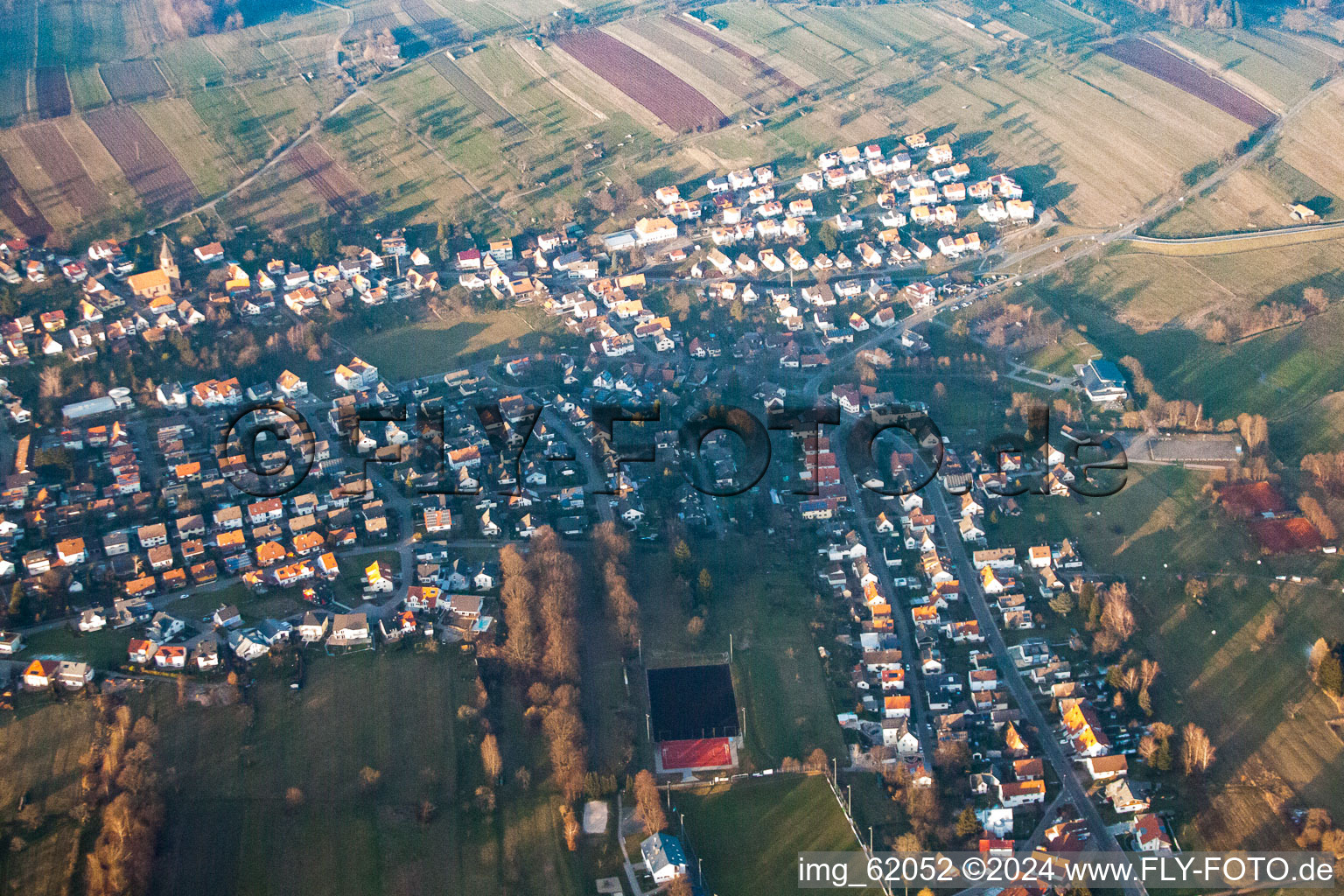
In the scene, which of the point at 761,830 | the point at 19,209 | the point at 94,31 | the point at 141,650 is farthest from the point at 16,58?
the point at 761,830

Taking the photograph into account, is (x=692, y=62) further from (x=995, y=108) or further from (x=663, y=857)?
(x=663, y=857)

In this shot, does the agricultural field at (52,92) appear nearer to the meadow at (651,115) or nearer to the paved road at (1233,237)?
the meadow at (651,115)

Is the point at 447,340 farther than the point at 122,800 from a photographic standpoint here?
Yes

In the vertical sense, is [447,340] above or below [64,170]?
below

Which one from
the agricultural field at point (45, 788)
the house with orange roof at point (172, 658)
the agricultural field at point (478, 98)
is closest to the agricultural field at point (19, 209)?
the agricultural field at point (478, 98)

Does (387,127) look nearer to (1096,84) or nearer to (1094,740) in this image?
(1096,84)

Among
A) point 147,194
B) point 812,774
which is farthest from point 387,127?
point 812,774
